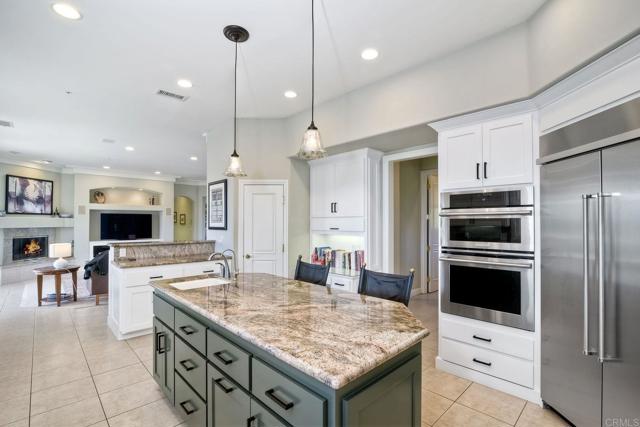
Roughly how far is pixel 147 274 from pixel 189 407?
92.8 inches

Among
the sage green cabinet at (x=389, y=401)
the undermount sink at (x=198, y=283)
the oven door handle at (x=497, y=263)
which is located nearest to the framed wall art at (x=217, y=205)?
the undermount sink at (x=198, y=283)

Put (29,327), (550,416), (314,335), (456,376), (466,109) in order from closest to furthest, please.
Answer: (314,335) → (550,416) → (466,109) → (456,376) → (29,327)

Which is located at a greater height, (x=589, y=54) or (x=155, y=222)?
(x=589, y=54)

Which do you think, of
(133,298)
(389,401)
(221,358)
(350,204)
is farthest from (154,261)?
(389,401)

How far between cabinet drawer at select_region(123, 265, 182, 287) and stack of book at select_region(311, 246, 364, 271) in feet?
6.29

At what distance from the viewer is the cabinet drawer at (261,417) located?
1.22 meters

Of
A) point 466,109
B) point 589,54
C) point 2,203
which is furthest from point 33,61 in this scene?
point 2,203

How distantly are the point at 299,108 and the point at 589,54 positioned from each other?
302cm

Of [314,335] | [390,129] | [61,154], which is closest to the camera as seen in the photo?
[314,335]

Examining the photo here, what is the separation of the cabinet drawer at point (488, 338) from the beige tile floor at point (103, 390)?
359 millimetres

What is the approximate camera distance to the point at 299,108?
412 centimetres

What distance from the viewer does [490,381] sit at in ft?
8.52

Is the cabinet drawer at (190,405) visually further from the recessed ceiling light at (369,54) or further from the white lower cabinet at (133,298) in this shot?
the recessed ceiling light at (369,54)

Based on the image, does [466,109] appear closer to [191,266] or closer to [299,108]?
[299,108]
